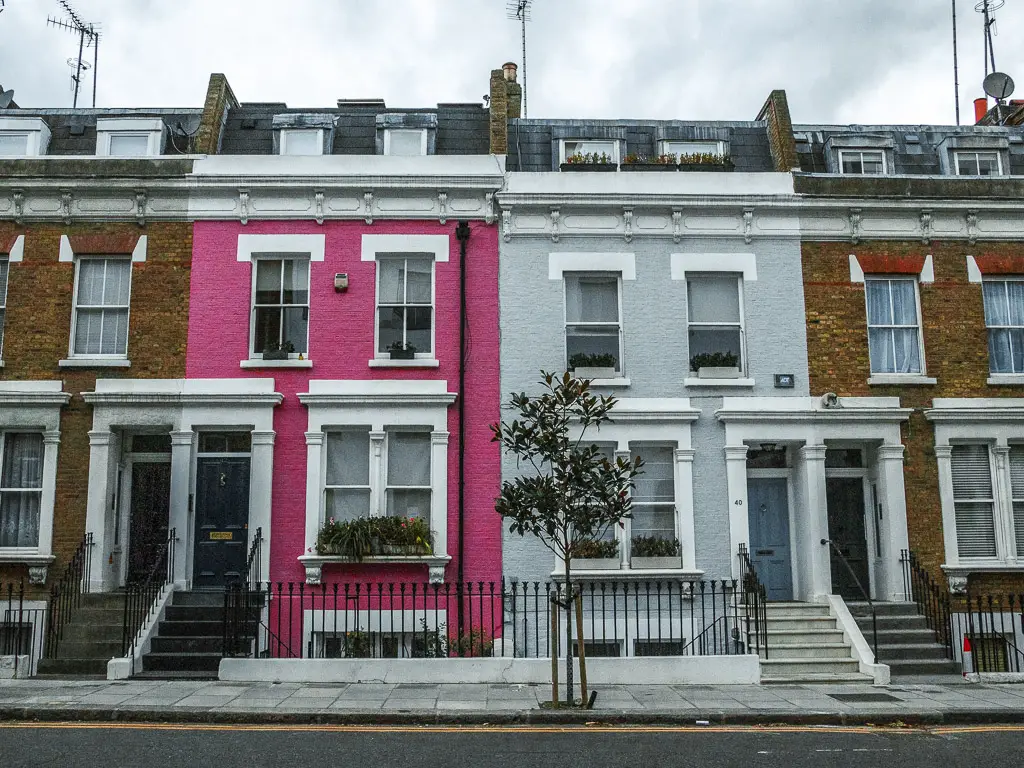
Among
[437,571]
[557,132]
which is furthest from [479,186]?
[437,571]

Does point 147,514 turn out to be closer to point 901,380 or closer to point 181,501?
point 181,501

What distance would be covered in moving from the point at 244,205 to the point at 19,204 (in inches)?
145

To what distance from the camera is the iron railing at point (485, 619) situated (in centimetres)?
1447

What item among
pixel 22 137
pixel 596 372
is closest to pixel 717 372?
pixel 596 372

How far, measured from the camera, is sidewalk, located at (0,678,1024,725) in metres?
10.7

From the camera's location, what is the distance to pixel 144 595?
47.2 feet

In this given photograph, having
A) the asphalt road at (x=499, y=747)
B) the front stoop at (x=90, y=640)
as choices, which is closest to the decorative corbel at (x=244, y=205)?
the front stoop at (x=90, y=640)

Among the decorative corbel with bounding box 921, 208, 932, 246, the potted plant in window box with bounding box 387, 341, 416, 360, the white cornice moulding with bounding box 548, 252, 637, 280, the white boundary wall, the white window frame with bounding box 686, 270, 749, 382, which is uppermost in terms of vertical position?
the decorative corbel with bounding box 921, 208, 932, 246

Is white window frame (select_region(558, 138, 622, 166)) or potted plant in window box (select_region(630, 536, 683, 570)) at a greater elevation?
white window frame (select_region(558, 138, 622, 166))

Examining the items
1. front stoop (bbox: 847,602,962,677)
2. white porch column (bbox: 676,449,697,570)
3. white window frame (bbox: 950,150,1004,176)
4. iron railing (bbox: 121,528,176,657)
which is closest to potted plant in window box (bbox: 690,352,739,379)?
white porch column (bbox: 676,449,697,570)

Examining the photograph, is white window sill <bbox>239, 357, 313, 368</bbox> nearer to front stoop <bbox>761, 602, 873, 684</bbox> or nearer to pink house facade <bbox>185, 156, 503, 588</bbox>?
pink house facade <bbox>185, 156, 503, 588</bbox>

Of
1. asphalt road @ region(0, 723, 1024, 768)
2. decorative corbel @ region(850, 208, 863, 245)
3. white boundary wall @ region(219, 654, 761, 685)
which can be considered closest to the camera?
asphalt road @ region(0, 723, 1024, 768)

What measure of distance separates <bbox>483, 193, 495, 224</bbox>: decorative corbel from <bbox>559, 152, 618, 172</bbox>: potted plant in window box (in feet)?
5.07

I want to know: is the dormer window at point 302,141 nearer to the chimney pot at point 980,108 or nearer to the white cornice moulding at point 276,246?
the white cornice moulding at point 276,246
